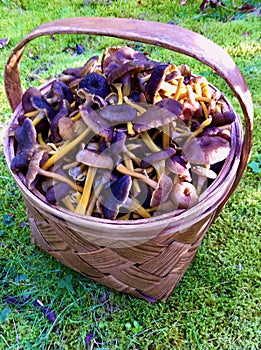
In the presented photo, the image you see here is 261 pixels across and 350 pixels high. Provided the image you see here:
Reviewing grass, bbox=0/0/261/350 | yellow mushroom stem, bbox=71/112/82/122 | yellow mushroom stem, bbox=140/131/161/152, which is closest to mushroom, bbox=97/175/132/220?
yellow mushroom stem, bbox=140/131/161/152

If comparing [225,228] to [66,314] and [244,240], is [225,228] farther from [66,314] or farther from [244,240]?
[66,314]

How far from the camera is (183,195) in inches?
42.2

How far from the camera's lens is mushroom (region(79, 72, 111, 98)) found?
48.8 inches

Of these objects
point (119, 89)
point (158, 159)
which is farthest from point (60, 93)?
point (158, 159)

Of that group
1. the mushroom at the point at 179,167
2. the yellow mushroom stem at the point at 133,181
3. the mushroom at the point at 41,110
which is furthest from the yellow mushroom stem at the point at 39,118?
the mushroom at the point at 179,167

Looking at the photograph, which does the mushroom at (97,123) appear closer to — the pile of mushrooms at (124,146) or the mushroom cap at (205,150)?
the pile of mushrooms at (124,146)

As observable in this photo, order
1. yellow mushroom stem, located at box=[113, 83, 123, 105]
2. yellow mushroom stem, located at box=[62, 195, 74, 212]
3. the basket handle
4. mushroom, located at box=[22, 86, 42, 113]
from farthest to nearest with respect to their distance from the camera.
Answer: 1. mushroom, located at box=[22, 86, 42, 113]
2. yellow mushroom stem, located at box=[113, 83, 123, 105]
3. yellow mushroom stem, located at box=[62, 195, 74, 212]
4. the basket handle

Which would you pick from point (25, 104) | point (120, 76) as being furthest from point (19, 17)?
point (120, 76)

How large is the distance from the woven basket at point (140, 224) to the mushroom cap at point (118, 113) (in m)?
0.20

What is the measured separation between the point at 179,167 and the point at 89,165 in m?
0.25

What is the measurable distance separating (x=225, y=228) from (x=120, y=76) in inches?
31.3

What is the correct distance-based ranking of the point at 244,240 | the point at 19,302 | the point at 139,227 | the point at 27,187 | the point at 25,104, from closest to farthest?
the point at 139,227 < the point at 27,187 < the point at 25,104 < the point at 19,302 < the point at 244,240

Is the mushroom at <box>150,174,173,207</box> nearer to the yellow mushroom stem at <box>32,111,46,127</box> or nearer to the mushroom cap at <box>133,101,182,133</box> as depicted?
the mushroom cap at <box>133,101,182,133</box>

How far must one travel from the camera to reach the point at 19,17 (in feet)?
9.48
